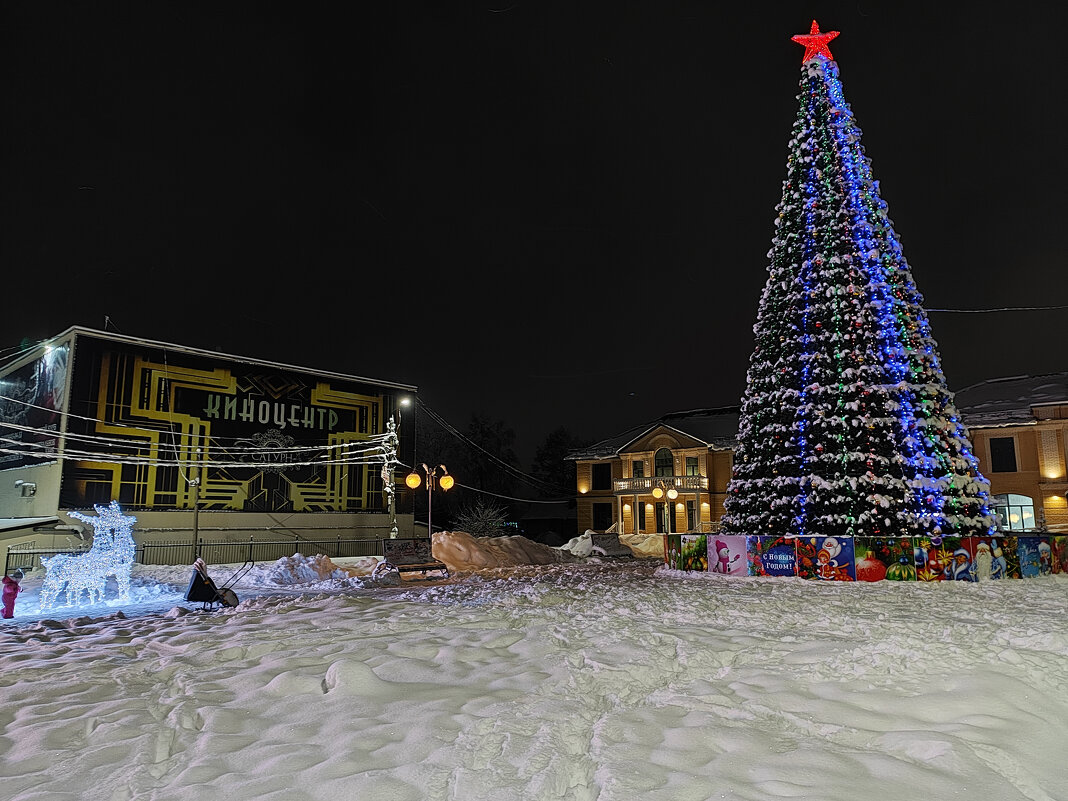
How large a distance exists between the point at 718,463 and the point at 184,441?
1096 inches

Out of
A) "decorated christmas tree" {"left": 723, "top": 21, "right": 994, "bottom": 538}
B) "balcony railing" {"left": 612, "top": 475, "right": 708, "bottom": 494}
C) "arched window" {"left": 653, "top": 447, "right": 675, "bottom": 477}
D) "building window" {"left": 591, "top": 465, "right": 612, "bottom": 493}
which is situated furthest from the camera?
"building window" {"left": 591, "top": 465, "right": 612, "bottom": 493}

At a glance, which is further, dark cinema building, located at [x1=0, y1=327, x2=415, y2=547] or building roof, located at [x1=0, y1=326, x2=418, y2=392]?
building roof, located at [x1=0, y1=326, x2=418, y2=392]

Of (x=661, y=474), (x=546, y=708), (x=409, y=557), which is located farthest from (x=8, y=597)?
(x=661, y=474)

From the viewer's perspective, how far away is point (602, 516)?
141 feet

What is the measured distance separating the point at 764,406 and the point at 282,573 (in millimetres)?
13219

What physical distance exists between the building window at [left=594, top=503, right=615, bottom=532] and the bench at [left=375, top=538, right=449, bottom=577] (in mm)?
13966

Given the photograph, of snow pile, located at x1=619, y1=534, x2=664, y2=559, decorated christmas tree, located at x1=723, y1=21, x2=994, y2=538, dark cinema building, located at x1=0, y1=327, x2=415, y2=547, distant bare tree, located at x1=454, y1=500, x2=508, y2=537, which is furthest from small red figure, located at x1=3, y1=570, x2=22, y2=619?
distant bare tree, located at x1=454, y1=500, x2=508, y2=537

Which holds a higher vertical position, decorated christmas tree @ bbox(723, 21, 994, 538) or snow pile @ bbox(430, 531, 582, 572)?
decorated christmas tree @ bbox(723, 21, 994, 538)

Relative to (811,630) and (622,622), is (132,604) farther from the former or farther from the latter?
(811,630)

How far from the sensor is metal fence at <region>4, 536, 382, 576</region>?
21219 millimetres

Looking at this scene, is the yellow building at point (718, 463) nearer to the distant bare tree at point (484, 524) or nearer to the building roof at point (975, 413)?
the building roof at point (975, 413)

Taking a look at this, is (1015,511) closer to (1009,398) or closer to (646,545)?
(1009,398)

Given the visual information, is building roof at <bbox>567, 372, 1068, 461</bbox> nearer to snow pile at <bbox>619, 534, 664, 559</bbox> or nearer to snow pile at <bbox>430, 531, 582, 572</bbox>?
snow pile at <bbox>619, 534, 664, 559</bbox>

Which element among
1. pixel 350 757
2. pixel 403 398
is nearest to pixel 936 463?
pixel 350 757
